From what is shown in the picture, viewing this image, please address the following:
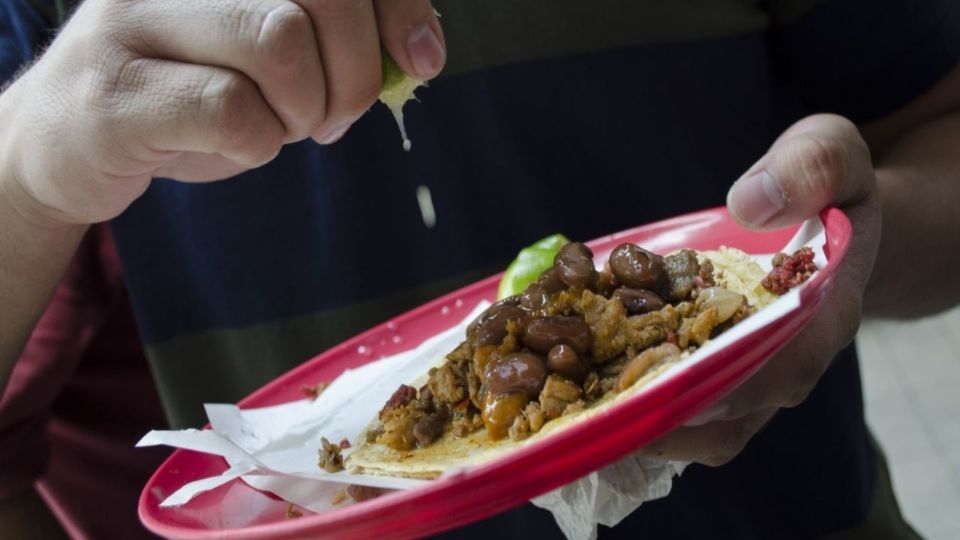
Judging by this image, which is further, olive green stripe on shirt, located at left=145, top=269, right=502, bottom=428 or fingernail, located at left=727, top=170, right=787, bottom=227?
olive green stripe on shirt, located at left=145, top=269, right=502, bottom=428

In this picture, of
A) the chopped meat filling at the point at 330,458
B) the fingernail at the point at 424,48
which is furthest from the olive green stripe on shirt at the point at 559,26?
the chopped meat filling at the point at 330,458

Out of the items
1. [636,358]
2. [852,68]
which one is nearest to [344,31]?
[636,358]

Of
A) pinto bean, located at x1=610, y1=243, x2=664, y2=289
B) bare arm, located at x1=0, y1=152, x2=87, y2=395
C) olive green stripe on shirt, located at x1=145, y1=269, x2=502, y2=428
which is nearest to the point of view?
pinto bean, located at x1=610, y1=243, x2=664, y2=289

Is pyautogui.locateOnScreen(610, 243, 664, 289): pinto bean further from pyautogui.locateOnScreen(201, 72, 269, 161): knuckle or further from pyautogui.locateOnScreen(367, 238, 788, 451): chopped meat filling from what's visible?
pyautogui.locateOnScreen(201, 72, 269, 161): knuckle

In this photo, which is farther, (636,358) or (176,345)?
(176,345)

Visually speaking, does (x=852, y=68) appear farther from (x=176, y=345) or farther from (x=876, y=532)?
(x=176, y=345)

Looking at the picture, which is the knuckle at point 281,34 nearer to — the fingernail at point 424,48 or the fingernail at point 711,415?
the fingernail at point 424,48

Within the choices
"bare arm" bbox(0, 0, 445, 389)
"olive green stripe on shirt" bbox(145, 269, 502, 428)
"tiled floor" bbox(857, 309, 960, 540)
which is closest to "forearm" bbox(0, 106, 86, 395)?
"bare arm" bbox(0, 0, 445, 389)
